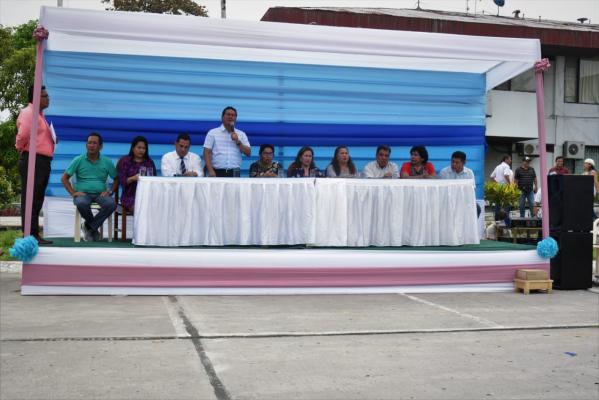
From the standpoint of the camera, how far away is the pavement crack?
12.5 ft

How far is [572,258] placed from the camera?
8117mm

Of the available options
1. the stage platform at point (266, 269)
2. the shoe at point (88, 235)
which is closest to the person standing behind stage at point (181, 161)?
the shoe at point (88, 235)

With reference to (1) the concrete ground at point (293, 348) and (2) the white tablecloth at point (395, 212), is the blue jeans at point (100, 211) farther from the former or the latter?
(2) the white tablecloth at point (395, 212)

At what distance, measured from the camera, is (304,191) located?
7.43m

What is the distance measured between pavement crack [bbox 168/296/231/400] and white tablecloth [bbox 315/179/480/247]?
2.02 m

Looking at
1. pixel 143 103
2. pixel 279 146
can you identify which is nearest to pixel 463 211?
pixel 279 146

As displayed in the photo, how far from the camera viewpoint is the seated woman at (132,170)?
8.28 metres

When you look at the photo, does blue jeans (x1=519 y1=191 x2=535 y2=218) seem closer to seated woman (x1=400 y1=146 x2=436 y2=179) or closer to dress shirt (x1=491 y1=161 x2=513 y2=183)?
dress shirt (x1=491 y1=161 x2=513 y2=183)

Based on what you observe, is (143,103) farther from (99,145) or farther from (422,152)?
(422,152)

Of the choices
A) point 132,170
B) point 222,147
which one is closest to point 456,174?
point 222,147

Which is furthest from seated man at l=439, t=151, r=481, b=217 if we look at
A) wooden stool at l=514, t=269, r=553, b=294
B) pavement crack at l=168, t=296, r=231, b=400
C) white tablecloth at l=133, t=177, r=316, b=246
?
pavement crack at l=168, t=296, r=231, b=400

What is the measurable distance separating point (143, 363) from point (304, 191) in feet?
11.3

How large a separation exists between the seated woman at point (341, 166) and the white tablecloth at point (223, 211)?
1.49 m

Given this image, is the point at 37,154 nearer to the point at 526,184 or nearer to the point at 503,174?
the point at 526,184
